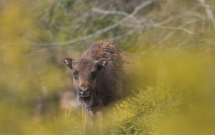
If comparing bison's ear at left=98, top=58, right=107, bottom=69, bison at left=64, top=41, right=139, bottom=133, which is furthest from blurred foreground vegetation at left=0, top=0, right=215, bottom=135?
bison's ear at left=98, top=58, right=107, bottom=69

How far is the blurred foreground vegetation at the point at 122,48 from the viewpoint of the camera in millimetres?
1691

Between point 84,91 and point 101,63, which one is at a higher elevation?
point 101,63

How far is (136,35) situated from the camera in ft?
50.7

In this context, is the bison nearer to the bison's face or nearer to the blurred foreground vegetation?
the bison's face

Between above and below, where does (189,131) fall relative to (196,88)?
below

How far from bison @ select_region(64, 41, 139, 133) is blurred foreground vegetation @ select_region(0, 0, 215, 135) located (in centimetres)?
20

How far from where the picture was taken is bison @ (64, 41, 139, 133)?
6574mm

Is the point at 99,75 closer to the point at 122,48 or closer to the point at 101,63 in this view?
the point at 101,63

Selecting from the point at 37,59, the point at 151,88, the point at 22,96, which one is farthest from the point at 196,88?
the point at 37,59

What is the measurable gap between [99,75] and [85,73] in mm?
639

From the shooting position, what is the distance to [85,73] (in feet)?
21.5

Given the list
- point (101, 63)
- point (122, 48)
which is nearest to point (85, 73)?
point (101, 63)

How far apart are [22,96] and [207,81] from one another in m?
2.44

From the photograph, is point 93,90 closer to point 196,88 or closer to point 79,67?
point 79,67
